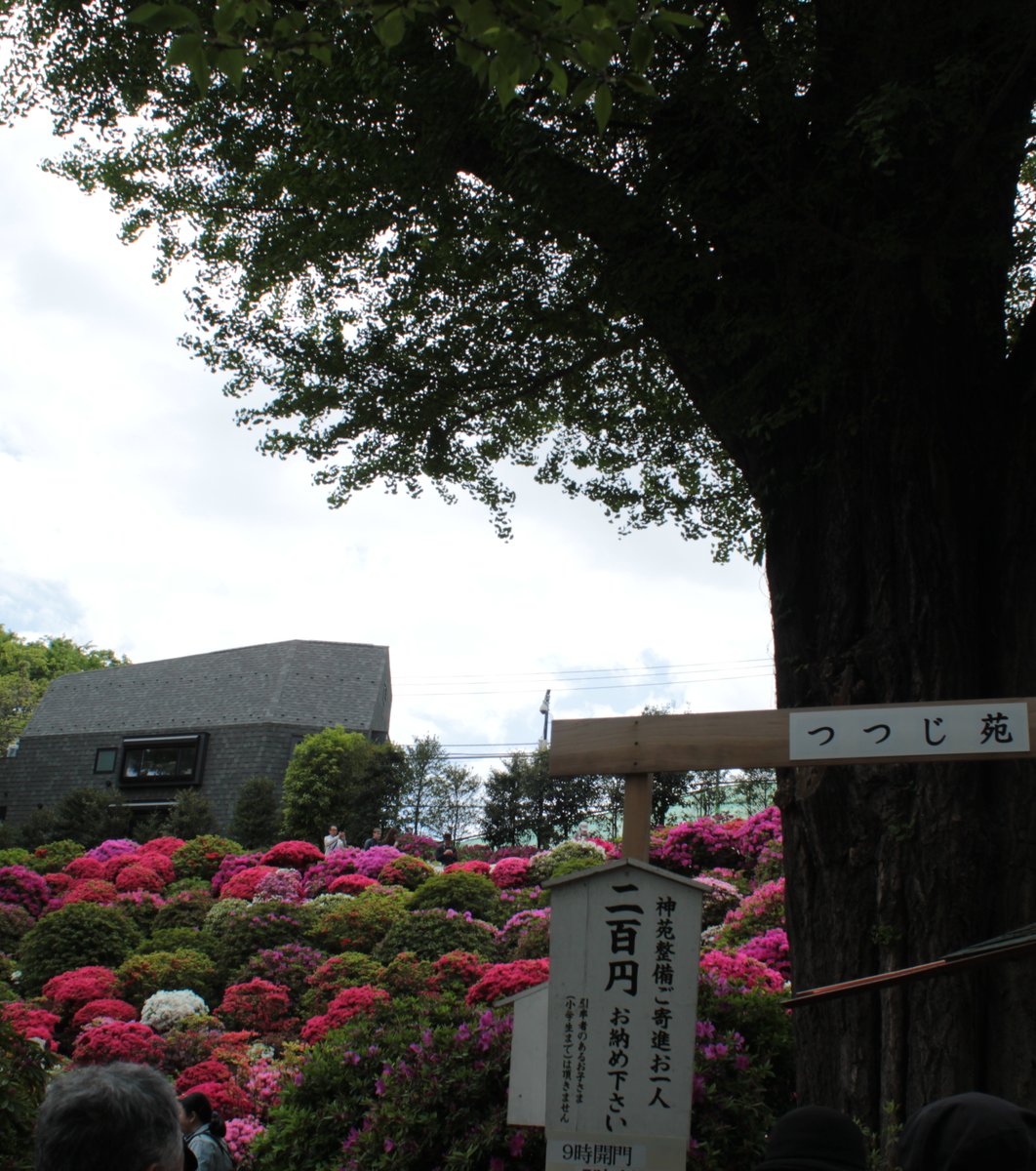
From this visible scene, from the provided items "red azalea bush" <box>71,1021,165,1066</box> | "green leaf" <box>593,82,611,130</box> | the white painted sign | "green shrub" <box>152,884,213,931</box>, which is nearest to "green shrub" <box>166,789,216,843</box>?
"green shrub" <box>152,884,213,931</box>

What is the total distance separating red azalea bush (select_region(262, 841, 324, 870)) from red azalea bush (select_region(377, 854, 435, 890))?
2316 mm

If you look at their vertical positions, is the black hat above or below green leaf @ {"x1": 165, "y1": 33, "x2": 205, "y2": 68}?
below

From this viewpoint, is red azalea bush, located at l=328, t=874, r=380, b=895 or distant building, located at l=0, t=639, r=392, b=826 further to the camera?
distant building, located at l=0, t=639, r=392, b=826

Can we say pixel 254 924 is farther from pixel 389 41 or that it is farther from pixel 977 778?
pixel 389 41

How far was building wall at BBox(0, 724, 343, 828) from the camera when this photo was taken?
30.8m

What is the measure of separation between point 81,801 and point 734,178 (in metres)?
25.8

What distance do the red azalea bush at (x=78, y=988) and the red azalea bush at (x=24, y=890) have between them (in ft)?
15.4

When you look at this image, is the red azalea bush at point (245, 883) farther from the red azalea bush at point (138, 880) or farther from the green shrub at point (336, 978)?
the green shrub at point (336, 978)

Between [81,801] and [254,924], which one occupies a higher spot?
[81,801]

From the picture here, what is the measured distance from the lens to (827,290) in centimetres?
602

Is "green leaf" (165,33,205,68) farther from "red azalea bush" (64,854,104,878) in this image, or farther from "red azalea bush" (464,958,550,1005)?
"red azalea bush" (64,854,104,878)

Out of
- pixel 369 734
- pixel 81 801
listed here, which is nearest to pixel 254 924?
pixel 81 801

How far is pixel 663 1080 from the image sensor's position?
4.00m

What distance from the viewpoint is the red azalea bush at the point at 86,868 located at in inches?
698
